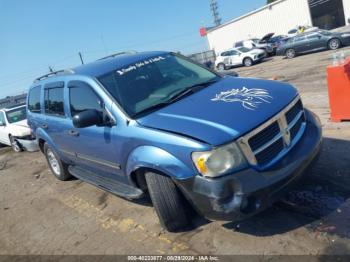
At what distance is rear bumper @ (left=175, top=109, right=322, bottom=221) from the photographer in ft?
11.0

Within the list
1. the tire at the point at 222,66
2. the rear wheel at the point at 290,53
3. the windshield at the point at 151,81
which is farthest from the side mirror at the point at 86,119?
the tire at the point at 222,66

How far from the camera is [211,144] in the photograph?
3297mm

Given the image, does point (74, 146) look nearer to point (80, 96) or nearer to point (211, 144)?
point (80, 96)

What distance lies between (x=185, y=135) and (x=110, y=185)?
1.82 meters

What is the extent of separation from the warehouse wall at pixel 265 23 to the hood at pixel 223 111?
40.1 m

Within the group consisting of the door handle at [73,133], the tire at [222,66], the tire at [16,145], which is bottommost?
the tire at [222,66]

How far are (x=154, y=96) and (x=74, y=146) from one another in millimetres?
1784

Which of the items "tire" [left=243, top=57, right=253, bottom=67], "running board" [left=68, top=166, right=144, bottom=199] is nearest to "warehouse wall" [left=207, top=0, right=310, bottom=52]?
"tire" [left=243, top=57, right=253, bottom=67]

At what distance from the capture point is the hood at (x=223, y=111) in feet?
11.2

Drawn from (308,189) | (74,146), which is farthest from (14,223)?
(308,189)

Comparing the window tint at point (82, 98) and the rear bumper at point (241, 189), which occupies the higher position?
the window tint at point (82, 98)

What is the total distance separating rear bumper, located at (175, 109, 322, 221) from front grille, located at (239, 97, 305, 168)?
93 millimetres

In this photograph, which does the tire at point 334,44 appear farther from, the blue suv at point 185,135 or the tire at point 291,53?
the blue suv at point 185,135

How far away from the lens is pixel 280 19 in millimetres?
43188
